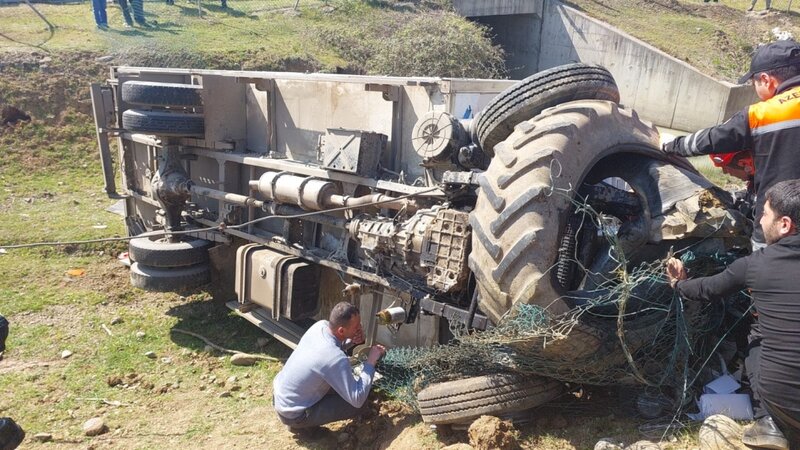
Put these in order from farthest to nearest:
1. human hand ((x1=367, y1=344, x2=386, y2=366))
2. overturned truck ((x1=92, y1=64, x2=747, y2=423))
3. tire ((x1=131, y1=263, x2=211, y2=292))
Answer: tire ((x1=131, y1=263, x2=211, y2=292)) < human hand ((x1=367, y1=344, x2=386, y2=366)) < overturned truck ((x1=92, y1=64, x2=747, y2=423))

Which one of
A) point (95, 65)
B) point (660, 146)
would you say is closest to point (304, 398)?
point (660, 146)

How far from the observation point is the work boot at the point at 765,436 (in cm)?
278

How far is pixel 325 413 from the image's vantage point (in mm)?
4129

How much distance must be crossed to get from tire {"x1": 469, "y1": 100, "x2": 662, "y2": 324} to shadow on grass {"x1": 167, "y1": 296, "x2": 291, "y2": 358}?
122 inches

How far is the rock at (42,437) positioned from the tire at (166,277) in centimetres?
196

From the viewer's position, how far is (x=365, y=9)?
21.2 meters

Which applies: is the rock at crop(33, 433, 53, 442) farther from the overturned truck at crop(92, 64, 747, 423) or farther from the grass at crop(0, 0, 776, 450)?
the overturned truck at crop(92, 64, 747, 423)

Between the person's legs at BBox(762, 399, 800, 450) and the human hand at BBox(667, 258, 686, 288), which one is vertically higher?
the human hand at BBox(667, 258, 686, 288)

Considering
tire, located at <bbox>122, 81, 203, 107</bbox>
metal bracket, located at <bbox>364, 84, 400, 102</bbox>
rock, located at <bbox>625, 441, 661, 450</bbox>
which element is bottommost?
rock, located at <bbox>625, 441, 661, 450</bbox>

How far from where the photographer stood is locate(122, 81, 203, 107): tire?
605cm

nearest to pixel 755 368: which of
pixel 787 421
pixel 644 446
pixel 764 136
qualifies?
pixel 787 421

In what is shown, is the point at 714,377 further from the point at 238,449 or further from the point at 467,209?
the point at 238,449

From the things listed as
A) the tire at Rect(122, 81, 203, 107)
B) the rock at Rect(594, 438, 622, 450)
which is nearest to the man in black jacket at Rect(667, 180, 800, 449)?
the rock at Rect(594, 438, 622, 450)

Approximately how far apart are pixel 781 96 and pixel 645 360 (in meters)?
1.52
